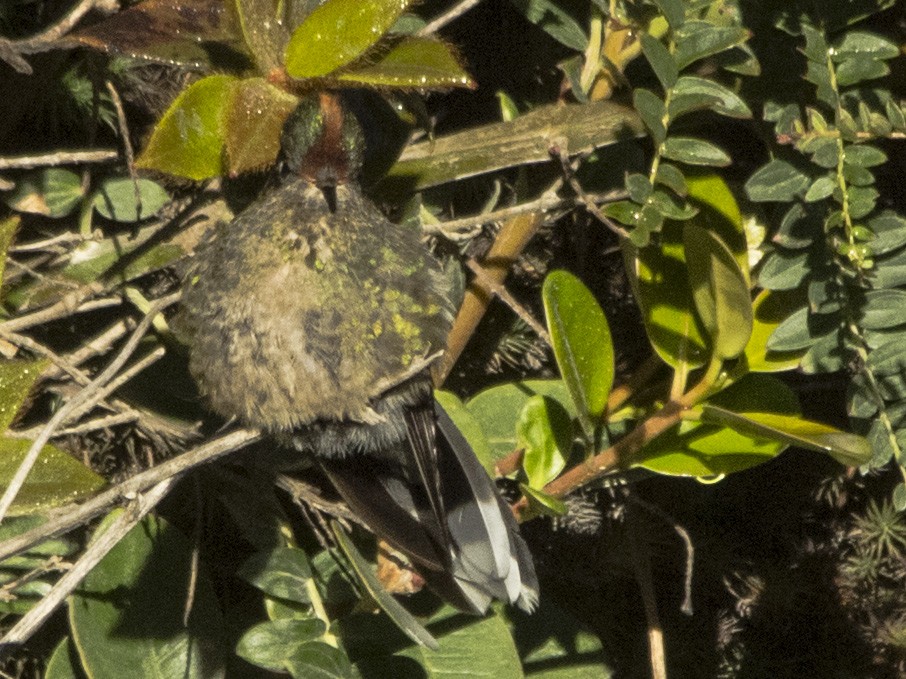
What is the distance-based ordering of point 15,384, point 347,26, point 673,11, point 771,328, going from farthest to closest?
point 771,328
point 15,384
point 673,11
point 347,26

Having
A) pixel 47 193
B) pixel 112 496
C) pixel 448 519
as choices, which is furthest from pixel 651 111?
pixel 47 193

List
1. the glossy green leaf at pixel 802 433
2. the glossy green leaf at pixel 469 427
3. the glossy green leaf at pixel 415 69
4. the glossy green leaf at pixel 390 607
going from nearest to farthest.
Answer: the glossy green leaf at pixel 802 433 → the glossy green leaf at pixel 415 69 → the glossy green leaf at pixel 390 607 → the glossy green leaf at pixel 469 427

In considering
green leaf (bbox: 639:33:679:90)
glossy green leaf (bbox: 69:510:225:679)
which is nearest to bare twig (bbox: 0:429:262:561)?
glossy green leaf (bbox: 69:510:225:679)

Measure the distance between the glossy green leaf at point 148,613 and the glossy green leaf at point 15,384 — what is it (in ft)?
0.73

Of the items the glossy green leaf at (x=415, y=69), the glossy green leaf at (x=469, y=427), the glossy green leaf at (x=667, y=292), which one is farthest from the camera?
the glossy green leaf at (x=469, y=427)

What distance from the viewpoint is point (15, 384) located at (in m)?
1.67

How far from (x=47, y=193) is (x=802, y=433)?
3.81ft

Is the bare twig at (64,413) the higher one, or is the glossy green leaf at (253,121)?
the glossy green leaf at (253,121)

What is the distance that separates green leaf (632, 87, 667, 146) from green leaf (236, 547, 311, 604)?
2.49 ft

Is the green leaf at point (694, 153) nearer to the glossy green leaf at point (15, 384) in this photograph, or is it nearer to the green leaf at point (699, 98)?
the green leaf at point (699, 98)

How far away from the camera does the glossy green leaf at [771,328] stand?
172 centimetres

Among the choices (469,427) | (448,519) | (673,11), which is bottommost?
(448,519)

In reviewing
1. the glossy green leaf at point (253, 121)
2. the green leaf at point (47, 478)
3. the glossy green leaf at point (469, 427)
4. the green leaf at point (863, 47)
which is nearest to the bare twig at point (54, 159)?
the glossy green leaf at point (253, 121)

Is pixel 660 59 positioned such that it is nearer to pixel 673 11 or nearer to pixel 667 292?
pixel 673 11
